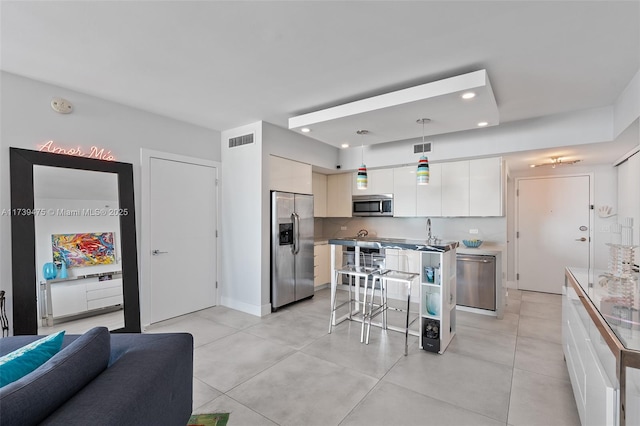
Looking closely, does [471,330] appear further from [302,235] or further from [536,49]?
[536,49]

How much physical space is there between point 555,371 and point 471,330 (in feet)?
3.46

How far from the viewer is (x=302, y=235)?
16.0ft

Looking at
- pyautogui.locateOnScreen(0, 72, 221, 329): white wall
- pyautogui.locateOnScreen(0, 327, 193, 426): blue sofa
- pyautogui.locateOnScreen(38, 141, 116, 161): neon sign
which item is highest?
pyautogui.locateOnScreen(0, 72, 221, 329): white wall

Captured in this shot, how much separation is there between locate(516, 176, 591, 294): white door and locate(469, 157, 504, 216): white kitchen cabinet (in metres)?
1.48

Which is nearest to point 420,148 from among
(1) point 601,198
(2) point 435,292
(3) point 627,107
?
(3) point 627,107

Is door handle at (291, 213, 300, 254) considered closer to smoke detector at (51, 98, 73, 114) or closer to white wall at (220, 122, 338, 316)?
white wall at (220, 122, 338, 316)

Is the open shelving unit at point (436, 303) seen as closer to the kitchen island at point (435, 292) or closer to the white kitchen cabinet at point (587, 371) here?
the kitchen island at point (435, 292)

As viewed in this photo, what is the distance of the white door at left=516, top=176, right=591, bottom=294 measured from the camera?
5.17 m

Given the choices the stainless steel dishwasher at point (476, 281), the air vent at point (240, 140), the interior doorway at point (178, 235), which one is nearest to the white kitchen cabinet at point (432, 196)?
the stainless steel dishwasher at point (476, 281)

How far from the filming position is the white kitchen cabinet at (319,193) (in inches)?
240

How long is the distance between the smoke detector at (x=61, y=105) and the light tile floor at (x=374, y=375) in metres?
2.67

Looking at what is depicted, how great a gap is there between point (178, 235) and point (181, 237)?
5cm

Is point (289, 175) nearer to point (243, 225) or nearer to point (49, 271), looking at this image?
point (243, 225)

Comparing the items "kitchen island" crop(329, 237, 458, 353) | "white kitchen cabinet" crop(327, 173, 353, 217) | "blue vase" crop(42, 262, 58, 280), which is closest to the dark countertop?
"kitchen island" crop(329, 237, 458, 353)
